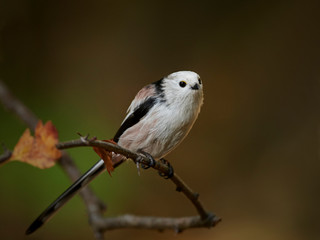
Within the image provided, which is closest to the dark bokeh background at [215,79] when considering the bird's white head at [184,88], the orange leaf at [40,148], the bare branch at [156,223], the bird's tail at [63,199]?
the bare branch at [156,223]

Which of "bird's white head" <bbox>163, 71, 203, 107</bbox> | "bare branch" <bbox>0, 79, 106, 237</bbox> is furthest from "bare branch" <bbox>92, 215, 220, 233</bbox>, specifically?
"bird's white head" <bbox>163, 71, 203, 107</bbox>

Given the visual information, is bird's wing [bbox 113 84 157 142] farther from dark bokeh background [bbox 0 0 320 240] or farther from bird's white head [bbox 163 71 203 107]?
dark bokeh background [bbox 0 0 320 240]

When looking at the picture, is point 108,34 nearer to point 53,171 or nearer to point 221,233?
point 53,171

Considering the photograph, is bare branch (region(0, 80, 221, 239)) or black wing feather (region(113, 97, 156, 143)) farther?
black wing feather (region(113, 97, 156, 143))

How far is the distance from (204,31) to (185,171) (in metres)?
0.95

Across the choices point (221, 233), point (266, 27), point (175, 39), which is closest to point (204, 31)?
point (175, 39)

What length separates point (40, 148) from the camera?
688 mm

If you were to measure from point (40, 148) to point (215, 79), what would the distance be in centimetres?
207

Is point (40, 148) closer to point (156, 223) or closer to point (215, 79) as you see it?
point (156, 223)

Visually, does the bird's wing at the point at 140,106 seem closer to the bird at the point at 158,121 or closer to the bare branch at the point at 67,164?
the bird at the point at 158,121

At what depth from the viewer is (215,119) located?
267 centimetres

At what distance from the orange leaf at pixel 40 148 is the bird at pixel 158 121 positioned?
0.38 meters

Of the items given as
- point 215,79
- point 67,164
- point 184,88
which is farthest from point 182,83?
point 215,79

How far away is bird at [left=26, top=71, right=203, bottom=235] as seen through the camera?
1.05m
